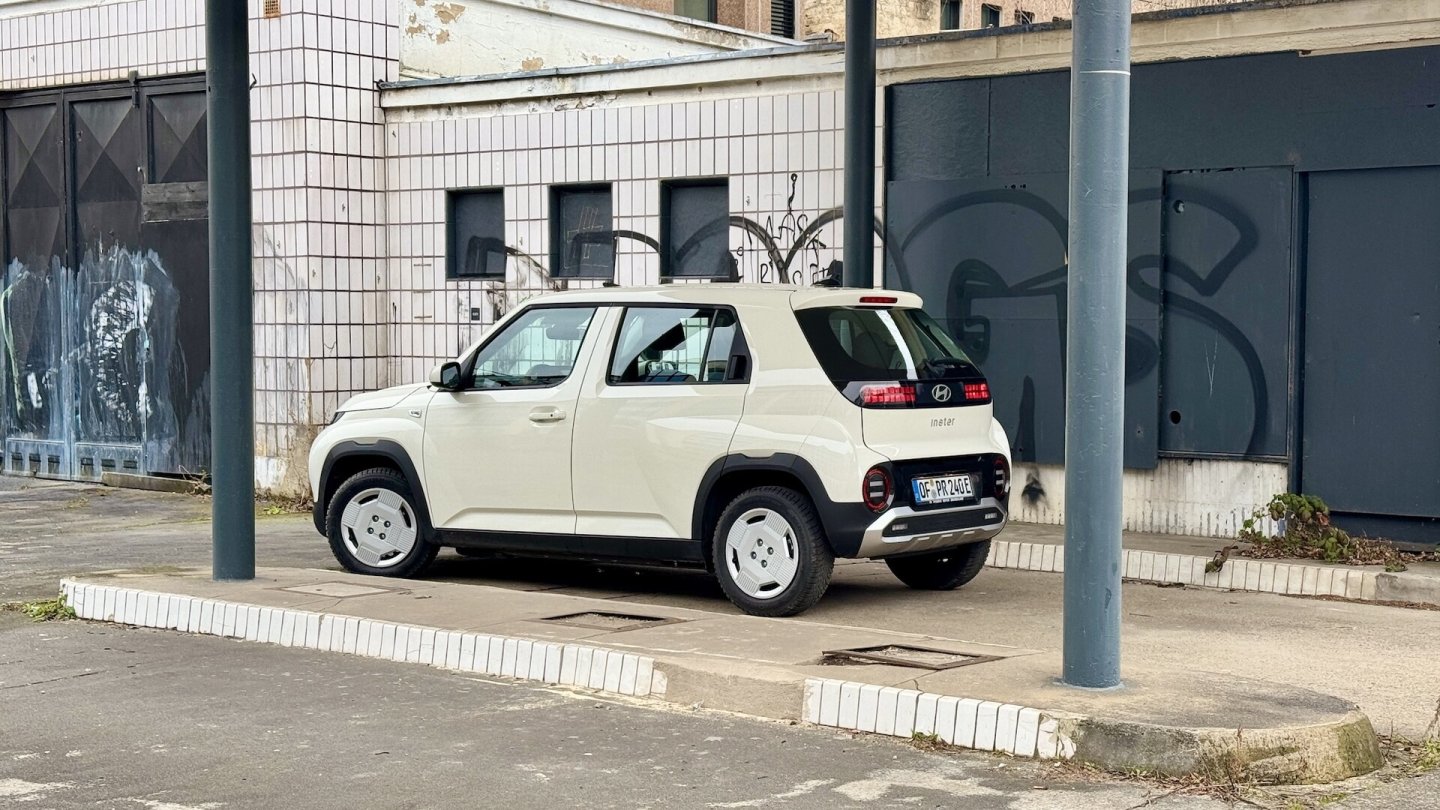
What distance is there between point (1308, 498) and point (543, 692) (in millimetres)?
6052

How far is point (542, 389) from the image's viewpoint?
34.1 feet

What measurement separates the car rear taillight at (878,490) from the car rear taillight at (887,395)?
14.2 inches

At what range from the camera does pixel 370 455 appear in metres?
11.1

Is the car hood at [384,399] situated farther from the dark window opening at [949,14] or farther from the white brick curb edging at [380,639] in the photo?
the dark window opening at [949,14]

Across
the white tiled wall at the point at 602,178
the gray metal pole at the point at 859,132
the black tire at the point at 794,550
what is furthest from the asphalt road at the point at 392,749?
the white tiled wall at the point at 602,178

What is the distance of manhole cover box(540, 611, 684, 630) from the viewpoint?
8781 millimetres

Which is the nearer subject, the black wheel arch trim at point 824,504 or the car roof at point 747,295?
the black wheel arch trim at point 824,504

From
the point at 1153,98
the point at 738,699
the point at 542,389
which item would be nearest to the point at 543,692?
the point at 738,699

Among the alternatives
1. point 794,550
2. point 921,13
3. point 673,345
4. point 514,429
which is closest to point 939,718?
point 794,550

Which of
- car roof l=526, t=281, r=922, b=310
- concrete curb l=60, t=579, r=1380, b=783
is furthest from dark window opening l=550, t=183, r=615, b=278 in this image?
concrete curb l=60, t=579, r=1380, b=783

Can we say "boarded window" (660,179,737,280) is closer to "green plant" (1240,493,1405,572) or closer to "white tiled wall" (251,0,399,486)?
"white tiled wall" (251,0,399,486)

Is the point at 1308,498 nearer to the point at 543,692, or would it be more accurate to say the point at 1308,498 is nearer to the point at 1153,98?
the point at 1153,98

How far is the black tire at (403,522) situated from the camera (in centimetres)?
1095

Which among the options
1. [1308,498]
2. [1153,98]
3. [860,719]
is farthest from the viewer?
[1153,98]
